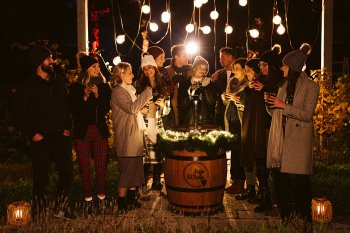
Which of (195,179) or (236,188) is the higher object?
(195,179)

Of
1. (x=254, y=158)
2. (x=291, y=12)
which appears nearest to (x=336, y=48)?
(x=291, y=12)

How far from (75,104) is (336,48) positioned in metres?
12.1

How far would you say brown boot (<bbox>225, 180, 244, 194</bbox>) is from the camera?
24.8ft

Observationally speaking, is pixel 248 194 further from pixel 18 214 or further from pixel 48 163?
pixel 18 214

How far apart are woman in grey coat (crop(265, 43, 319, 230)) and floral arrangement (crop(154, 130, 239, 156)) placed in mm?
793

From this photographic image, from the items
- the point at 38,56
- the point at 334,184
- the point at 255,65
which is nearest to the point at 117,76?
the point at 38,56

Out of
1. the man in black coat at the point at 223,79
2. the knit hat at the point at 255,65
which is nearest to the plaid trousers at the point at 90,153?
the man in black coat at the point at 223,79

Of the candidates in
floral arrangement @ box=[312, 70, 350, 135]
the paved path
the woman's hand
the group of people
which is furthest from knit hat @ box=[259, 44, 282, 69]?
floral arrangement @ box=[312, 70, 350, 135]

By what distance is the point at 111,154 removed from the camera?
10.7 meters

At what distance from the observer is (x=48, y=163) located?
20.6ft

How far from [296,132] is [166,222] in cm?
193

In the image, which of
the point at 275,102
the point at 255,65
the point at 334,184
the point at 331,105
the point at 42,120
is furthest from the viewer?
the point at 331,105

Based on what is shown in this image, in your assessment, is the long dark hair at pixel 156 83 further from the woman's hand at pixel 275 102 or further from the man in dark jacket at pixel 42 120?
the woman's hand at pixel 275 102

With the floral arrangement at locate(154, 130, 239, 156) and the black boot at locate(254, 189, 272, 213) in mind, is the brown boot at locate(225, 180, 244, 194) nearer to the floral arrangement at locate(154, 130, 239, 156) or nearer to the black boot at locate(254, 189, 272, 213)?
the black boot at locate(254, 189, 272, 213)
